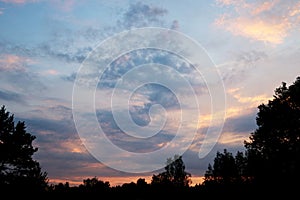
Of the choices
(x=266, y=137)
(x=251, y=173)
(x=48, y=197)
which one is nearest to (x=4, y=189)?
(x=48, y=197)

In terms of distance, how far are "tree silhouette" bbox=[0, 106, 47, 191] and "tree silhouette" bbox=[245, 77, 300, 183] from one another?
1127 inches

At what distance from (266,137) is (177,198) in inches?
597

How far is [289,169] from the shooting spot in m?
35.3

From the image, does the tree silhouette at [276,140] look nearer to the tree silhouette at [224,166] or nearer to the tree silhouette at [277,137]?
the tree silhouette at [277,137]

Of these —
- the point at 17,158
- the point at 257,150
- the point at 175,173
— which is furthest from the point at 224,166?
the point at 17,158

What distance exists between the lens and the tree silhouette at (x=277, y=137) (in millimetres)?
38656

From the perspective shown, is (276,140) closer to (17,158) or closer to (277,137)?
(277,137)

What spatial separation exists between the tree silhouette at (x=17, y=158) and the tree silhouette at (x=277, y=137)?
28.6m

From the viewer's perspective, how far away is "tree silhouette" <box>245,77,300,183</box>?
127 ft

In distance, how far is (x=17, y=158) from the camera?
4275 cm

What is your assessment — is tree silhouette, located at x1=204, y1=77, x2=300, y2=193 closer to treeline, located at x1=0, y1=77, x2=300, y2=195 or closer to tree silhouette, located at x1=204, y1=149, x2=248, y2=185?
treeline, located at x1=0, y1=77, x2=300, y2=195

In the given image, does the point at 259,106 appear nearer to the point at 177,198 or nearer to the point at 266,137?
the point at 266,137

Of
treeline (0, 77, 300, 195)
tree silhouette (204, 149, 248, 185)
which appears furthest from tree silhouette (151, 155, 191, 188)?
treeline (0, 77, 300, 195)

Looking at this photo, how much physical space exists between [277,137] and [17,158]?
3375 cm
